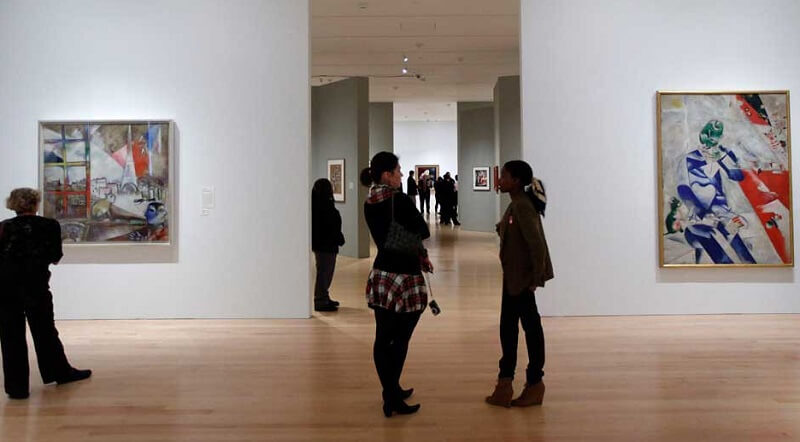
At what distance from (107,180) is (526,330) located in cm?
628

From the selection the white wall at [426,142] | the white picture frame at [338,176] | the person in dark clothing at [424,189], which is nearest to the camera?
the white picture frame at [338,176]

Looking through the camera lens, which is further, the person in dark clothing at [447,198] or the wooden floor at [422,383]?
the person in dark clothing at [447,198]

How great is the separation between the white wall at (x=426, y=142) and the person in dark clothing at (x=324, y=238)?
76.0 ft

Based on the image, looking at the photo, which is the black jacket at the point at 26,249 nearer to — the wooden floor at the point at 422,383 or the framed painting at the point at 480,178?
the wooden floor at the point at 422,383

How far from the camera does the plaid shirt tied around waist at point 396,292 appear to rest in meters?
4.68

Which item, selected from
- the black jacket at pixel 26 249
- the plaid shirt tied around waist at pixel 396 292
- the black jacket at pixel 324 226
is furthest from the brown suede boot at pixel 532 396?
the black jacket at pixel 324 226

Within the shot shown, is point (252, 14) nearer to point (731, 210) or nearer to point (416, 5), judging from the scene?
point (416, 5)

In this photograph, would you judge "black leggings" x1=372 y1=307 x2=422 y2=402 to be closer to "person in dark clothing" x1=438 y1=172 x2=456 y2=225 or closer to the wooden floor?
the wooden floor

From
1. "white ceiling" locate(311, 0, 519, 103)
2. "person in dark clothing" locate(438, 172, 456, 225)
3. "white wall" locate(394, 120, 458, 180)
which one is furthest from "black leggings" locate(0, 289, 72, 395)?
"white wall" locate(394, 120, 458, 180)

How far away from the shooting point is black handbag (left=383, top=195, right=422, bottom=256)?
4.69m

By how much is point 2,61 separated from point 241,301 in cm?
456

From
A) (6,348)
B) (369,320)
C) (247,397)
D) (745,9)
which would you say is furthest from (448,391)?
(745,9)

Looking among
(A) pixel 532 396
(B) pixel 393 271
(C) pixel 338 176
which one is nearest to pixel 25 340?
(B) pixel 393 271

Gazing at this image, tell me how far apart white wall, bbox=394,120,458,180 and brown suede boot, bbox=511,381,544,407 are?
1088 inches
